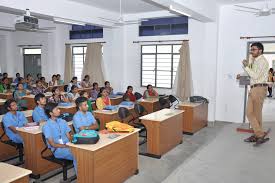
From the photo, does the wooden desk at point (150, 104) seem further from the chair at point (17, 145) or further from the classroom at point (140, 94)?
the chair at point (17, 145)

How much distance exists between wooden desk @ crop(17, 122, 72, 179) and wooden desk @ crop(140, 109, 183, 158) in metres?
1.95

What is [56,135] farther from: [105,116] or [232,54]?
[232,54]

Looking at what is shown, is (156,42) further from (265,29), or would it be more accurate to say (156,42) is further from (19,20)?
(19,20)

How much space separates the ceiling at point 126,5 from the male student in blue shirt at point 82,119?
3.88m

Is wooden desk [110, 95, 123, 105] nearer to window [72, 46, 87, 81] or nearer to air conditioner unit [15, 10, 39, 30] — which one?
air conditioner unit [15, 10, 39, 30]

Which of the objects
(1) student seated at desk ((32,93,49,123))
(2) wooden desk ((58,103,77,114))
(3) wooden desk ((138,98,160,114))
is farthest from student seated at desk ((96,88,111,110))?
(1) student seated at desk ((32,93,49,123))

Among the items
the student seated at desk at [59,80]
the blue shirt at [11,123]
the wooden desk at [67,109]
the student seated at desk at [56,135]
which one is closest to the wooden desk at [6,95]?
the student seated at desk at [59,80]

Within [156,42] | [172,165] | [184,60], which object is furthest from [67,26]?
[172,165]

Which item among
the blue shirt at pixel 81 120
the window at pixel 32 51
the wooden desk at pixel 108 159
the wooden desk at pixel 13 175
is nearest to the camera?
the wooden desk at pixel 13 175

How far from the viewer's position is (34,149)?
411 cm

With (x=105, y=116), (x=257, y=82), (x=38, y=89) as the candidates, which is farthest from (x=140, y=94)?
(x=257, y=82)

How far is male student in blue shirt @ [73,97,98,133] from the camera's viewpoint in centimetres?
443

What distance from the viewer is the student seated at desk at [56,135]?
3768mm

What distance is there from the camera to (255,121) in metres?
5.20
